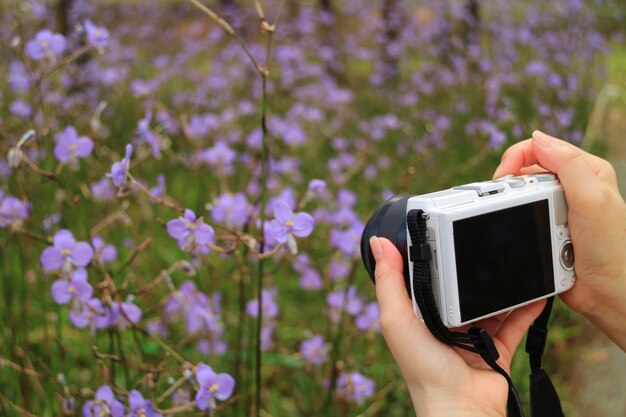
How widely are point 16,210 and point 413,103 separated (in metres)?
2.93

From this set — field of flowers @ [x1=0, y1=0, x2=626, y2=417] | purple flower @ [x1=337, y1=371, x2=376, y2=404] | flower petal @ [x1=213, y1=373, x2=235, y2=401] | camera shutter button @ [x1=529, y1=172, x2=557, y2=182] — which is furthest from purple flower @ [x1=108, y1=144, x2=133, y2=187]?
purple flower @ [x1=337, y1=371, x2=376, y2=404]

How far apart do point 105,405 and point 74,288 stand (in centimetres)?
19

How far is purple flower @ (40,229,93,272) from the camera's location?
3.78ft

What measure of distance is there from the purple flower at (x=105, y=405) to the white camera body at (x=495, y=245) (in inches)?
18.9

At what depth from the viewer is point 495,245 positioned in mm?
1017

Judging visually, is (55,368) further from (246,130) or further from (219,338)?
(246,130)

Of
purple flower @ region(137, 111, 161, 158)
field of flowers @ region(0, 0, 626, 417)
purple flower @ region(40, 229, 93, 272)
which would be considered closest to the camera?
purple flower @ region(40, 229, 93, 272)

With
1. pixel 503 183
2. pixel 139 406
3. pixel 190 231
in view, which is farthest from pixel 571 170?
pixel 139 406

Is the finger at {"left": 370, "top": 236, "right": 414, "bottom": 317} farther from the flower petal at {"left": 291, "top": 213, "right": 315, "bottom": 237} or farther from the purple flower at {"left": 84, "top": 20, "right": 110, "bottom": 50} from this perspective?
the purple flower at {"left": 84, "top": 20, "right": 110, "bottom": 50}

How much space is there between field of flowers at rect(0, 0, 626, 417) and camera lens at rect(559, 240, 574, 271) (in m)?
0.36

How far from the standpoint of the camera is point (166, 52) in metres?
5.80

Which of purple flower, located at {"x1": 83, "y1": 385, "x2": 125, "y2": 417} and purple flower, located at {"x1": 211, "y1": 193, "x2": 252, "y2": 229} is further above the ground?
purple flower, located at {"x1": 211, "y1": 193, "x2": 252, "y2": 229}

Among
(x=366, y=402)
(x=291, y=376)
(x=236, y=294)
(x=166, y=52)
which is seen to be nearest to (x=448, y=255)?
(x=366, y=402)

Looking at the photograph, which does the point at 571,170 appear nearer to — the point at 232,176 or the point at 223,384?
the point at 223,384
